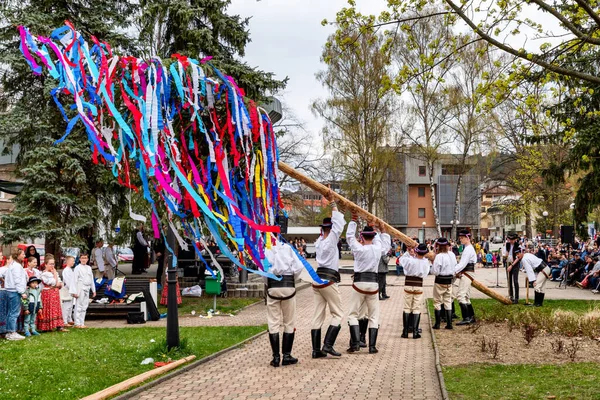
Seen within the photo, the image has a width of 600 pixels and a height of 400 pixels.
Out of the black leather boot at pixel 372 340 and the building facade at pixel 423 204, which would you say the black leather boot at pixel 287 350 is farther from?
the building facade at pixel 423 204

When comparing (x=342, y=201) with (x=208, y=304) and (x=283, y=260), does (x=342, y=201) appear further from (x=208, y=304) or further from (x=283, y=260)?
(x=208, y=304)

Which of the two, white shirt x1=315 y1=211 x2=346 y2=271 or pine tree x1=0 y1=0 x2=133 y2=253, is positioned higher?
pine tree x1=0 y1=0 x2=133 y2=253

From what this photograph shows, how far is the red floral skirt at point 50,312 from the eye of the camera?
550 inches

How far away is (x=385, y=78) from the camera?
8977 millimetres

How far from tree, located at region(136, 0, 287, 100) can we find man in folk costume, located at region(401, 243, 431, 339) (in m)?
8.75

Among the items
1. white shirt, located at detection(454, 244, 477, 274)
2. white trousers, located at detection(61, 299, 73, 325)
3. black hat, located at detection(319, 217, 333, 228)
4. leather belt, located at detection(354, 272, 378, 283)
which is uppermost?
black hat, located at detection(319, 217, 333, 228)

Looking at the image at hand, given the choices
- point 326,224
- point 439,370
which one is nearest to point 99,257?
point 326,224

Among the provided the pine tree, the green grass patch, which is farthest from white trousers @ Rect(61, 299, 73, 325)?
the green grass patch

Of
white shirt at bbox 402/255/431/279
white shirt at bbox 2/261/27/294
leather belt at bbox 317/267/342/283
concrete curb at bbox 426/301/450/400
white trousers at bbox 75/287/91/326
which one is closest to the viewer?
concrete curb at bbox 426/301/450/400

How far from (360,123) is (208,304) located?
2601cm

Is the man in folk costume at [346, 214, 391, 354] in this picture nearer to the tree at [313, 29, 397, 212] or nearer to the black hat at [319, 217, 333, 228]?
the black hat at [319, 217, 333, 228]

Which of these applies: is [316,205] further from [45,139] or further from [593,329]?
[593,329]

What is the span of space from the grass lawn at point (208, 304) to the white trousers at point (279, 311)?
7.78 meters

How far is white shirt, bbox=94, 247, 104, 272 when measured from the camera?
20891mm
